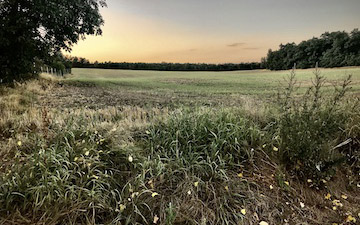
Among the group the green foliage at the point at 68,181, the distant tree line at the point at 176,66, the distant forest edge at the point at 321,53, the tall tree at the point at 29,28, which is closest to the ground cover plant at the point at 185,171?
the green foliage at the point at 68,181

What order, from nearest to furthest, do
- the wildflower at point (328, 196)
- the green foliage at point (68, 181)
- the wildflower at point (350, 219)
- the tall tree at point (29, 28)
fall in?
the green foliage at point (68, 181) → the wildflower at point (350, 219) → the wildflower at point (328, 196) → the tall tree at point (29, 28)

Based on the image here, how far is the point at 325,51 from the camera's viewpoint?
14602 mm

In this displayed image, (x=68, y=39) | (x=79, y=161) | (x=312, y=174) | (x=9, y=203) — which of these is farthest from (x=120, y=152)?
(x=68, y=39)

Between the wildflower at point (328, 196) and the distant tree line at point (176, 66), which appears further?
the distant tree line at point (176, 66)

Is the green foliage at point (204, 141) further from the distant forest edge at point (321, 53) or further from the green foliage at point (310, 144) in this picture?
the distant forest edge at point (321, 53)

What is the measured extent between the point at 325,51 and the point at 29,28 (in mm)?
16550

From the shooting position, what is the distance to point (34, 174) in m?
2.18

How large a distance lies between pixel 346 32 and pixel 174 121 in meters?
16.1

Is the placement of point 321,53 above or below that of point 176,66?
above

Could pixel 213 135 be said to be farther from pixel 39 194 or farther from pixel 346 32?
pixel 346 32

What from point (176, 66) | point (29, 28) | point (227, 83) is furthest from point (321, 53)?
point (29, 28)

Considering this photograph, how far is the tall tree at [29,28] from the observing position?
9.67 meters

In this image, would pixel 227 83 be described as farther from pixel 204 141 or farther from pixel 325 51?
pixel 204 141

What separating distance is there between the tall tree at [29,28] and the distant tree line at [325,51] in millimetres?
13170
